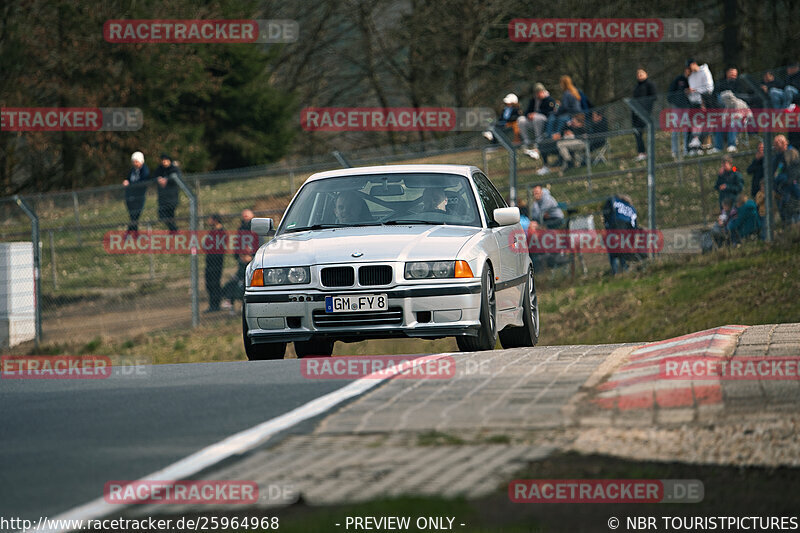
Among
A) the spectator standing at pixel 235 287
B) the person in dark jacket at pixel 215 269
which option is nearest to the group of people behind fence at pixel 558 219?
the spectator standing at pixel 235 287

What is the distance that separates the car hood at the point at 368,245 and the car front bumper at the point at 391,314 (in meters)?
0.26

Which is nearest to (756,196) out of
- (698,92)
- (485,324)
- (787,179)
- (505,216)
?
(787,179)

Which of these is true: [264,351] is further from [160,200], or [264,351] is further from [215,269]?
[160,200]

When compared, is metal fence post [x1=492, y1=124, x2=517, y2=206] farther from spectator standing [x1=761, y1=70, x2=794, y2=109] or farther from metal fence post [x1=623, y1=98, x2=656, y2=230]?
spectator standing [x1=761, y1=70, x2=794, y2=109]

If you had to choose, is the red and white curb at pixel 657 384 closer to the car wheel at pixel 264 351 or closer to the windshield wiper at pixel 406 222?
the windshield wiper at pixel 406 222

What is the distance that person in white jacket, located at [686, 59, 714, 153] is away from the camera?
20109 mm

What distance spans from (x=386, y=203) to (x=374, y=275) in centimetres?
140

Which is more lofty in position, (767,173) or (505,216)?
(767,173)

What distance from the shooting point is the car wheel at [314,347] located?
1104cm

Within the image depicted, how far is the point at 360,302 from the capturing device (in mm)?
9992

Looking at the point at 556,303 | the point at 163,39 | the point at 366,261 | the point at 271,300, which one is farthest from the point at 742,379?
the point at 163,39

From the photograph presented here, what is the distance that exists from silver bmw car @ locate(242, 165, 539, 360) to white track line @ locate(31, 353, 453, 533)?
5.50 feet

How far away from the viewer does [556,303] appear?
1792 centimetres

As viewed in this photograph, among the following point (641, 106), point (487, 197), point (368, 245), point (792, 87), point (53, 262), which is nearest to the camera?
point (368, 245)
